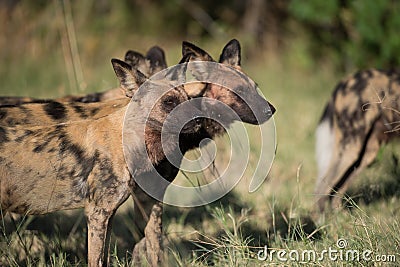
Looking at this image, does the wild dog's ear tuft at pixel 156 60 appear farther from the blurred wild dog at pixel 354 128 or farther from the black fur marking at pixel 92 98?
the blurred wild dog at pixel 354 128

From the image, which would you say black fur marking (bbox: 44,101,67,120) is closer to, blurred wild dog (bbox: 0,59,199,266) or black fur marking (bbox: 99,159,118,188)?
blurred wild dog (bbox: 0,59,199,266)

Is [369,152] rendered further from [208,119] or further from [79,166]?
[79,166]

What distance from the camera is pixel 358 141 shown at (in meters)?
4.79

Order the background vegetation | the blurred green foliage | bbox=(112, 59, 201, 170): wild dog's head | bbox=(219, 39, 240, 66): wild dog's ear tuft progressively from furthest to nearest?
1. the blurred green foliage
2. bbox=(219, 39, 240, 66): wild dog's ear tuft
3. the background vegetation
4. bbox=(112, 59, 201, 170): wild dog's head

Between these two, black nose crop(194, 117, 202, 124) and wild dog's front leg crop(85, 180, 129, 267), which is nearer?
wild dog's front leg crop(85, 180, 129, 267)

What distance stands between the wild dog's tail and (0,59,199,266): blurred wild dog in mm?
2057

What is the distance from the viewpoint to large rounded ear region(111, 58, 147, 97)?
10.7 ft

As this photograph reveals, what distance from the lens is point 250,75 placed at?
10.1 metres

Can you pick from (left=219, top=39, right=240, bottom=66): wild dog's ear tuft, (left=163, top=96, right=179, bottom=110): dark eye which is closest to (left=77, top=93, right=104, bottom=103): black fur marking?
(left=219, top=39, right=240, bottom=66): wild dog's ear tuft

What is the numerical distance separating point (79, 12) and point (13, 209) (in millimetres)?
8366

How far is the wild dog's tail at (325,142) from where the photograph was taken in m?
4.98

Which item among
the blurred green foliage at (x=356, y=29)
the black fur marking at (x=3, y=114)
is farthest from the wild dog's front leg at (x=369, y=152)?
the blurred green foliage at (x=356, y=29)

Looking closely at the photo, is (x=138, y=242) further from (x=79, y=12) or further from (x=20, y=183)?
(x=79, y=12)

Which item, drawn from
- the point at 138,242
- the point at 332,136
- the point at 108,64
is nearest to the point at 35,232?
the point at 138,242
